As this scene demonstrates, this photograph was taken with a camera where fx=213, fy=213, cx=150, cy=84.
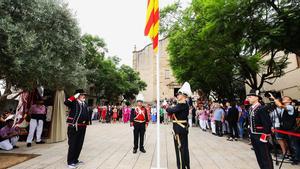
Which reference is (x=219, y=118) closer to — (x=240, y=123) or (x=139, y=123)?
(x=240, y=123)

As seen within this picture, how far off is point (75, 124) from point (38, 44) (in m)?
2.81

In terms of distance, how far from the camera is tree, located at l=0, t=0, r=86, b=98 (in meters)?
5.88

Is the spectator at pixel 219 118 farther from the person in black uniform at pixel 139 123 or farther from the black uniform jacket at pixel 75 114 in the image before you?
the black uniform jacket at pixel 75 114

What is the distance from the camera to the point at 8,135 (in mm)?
8531

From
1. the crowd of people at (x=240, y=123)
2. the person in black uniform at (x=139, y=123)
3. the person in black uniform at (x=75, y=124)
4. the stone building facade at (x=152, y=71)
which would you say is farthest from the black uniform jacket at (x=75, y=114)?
the stone building facade at (x=152, y=71)

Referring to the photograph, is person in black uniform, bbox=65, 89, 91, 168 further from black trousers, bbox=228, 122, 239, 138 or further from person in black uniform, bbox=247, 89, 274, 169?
black trousers, bbox=228, 122, 239, 138

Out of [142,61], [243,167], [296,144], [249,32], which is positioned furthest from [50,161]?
[142,61]

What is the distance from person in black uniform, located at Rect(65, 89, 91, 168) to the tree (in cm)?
131

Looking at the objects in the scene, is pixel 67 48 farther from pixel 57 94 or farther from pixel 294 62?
pixel 294 62

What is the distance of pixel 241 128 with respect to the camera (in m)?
11.9

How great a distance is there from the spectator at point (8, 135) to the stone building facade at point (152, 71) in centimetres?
4202

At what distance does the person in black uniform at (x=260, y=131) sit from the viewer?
4652mm

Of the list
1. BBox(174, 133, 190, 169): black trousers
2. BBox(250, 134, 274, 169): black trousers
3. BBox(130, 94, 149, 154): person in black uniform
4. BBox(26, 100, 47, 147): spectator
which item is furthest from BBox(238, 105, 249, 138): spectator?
BBox(26, 100, 47, 147): spectator

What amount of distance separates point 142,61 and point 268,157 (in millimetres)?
50583
